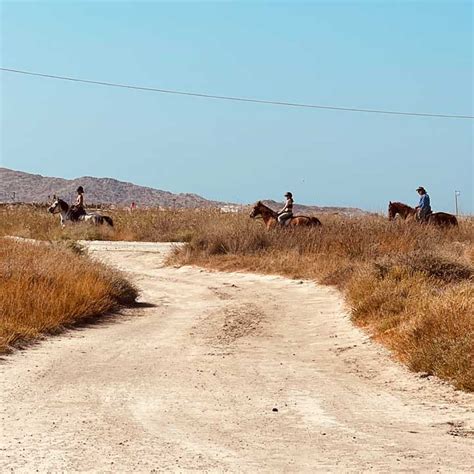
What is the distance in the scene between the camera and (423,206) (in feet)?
117

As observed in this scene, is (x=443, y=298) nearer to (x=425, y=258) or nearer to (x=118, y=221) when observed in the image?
(x=425, y=258)

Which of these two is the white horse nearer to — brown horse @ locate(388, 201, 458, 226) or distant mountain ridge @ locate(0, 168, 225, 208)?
brown horse @ locate(388, 201, 458, 226)

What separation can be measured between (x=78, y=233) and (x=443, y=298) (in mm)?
27514

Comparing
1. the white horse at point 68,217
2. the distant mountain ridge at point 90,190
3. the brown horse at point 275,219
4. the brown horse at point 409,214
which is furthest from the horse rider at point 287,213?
the distant mountain ridge at point 90,190

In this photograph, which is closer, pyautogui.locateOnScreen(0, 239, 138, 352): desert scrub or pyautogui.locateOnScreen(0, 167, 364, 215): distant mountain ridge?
pyautogui.locateOnScreen(0, 239, 138, 352): desert scrub

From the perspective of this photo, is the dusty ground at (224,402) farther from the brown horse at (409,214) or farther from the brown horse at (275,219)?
the brown horse at (409,214)

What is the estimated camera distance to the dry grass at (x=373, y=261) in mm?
13062

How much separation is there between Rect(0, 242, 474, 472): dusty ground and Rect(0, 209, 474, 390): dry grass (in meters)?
0.49

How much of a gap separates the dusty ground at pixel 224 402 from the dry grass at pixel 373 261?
0.49m

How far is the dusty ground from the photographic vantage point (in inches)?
315

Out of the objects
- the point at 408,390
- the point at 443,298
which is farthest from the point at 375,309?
the point at 408,390

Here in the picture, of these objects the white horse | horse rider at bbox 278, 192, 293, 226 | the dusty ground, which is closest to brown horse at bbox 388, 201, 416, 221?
horse rider at bbox 278, 192, 293, 226

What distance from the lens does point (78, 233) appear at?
133 feet

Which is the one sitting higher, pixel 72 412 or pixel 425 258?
pixel 425 258
